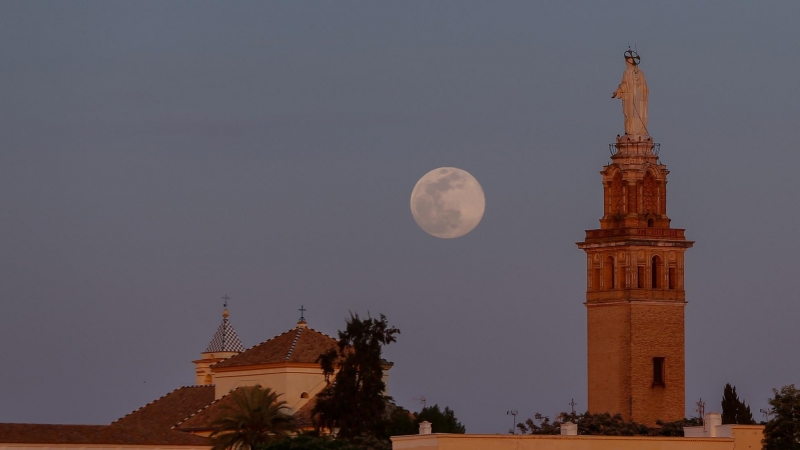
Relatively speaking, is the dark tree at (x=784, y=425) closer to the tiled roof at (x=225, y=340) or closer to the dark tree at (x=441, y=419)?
the dark tree at (x=441, y=419)

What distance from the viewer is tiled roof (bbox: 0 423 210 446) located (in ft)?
309

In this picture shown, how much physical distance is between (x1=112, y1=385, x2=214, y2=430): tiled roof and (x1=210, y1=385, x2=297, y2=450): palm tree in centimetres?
1602

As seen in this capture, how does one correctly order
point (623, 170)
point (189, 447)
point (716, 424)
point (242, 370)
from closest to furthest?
point (716, 424), point (189, 447), point (242, 370), point (623, 170)

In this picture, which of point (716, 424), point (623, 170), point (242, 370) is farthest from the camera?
point (623, 170)

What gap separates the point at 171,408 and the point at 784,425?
110 feet

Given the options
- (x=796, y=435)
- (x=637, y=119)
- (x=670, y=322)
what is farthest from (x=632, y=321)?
(x=796, y=435)

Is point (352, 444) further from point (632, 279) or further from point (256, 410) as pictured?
point (632, 279)

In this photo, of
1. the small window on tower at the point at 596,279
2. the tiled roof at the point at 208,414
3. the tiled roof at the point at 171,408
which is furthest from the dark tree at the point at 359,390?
the small window on tower at the point at 596,279

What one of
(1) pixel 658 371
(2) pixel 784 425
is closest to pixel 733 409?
(1) pixel 658 371

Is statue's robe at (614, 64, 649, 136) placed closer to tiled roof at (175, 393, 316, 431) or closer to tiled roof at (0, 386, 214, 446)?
tiled roof at (175, 393, 316, 431)

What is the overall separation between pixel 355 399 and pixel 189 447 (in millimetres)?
10902

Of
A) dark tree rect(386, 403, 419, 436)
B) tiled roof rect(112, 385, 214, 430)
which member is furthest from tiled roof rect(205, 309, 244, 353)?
dark tree rect(386, 403, 419, 436)

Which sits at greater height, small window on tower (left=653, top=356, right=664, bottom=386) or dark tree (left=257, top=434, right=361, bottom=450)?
small window on tower (left=653, top=356, right=664, bottom=386)

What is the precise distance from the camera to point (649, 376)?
107m
